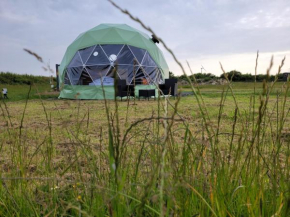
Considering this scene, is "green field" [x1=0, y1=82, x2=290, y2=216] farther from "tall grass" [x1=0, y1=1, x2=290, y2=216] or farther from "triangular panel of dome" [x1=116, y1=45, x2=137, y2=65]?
"triangular panel of dome" [x1=116, y1=45, x2=137, y2=65]

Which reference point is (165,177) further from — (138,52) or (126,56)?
(138,52)

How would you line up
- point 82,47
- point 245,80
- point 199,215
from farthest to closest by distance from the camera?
point 245,80, point 82,47, point 199,215

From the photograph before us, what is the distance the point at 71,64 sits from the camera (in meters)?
13.8

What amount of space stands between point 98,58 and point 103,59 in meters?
0.28

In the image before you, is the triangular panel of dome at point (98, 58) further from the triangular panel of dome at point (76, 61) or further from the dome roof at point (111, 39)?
the triangular panel of dome at point (76, 61)

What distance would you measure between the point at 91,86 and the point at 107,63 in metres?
1.36

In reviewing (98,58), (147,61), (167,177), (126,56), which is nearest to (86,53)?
(98,58)

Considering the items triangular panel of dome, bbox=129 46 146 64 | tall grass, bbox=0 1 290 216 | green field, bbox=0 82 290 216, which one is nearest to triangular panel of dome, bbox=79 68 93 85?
triangular panel of dome, bbox=129 46 146 64

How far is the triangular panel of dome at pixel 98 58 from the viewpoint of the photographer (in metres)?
12.7

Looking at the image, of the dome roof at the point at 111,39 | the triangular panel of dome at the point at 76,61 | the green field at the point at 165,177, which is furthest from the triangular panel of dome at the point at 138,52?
the green field at the point at 165,177

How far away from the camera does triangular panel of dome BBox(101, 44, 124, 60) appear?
13.0m

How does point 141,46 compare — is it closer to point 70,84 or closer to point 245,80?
point 70,84

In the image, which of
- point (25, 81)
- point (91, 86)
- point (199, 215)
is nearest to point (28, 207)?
point (199, 215)

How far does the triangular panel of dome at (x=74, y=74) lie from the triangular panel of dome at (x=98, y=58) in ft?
2.03
